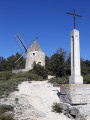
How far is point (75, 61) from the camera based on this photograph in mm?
7730

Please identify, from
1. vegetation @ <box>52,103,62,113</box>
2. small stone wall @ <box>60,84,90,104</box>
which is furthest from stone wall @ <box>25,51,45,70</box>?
small stone wall @ <box>60,84,90,104</box>

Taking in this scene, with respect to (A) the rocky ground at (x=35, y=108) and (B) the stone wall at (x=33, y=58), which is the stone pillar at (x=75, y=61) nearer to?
(A) the rocky ground at (x=35, y=108)

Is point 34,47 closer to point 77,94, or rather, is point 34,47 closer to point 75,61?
point 75,61

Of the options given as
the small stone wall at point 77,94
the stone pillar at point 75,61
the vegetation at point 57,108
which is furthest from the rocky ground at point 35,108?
the stone pillar at point 75,61

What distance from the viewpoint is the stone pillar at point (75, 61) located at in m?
7.57

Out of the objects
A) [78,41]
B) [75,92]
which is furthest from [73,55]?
[75,92]

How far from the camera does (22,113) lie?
21.6ft

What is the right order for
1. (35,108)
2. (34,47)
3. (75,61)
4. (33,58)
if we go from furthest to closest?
(34,47)
(33,58)
(75,61)
(35,108)

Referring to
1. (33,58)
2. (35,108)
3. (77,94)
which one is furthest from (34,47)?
(77,94)

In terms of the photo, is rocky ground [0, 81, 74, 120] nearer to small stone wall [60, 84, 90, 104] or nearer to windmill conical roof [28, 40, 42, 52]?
small stone wall [60, 84, 90, 104]

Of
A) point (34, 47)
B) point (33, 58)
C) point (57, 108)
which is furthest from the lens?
point (34, 47)

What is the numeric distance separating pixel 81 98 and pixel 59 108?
1209 millimetres

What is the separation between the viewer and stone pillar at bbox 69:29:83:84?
757cm

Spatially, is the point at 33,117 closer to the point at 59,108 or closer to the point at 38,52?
the point at 59,108
